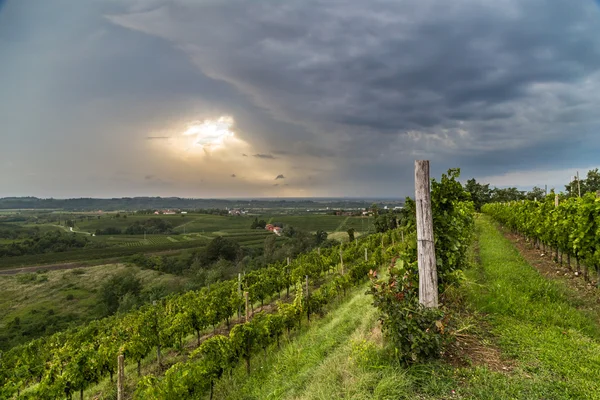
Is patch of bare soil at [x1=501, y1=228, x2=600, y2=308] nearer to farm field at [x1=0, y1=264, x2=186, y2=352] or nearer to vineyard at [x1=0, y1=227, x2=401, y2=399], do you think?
vineyard at [x1=0, y1=227, x2=401, y2=399]

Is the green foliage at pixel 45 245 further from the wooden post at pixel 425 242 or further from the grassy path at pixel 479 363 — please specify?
the wooden post at pixel 425 242

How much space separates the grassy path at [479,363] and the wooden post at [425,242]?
100 centimetres

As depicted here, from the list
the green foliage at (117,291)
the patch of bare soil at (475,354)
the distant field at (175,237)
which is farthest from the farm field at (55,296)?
the patch of bare soil at (475,354)

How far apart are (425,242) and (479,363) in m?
1.91

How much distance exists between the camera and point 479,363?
4.25 meters

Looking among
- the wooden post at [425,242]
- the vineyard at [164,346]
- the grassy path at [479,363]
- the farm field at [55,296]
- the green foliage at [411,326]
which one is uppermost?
the wooden post at [425,242]

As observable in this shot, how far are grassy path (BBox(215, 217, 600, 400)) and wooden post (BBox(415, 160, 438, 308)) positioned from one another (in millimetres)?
997

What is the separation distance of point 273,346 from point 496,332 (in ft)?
20.7

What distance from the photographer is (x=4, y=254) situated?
72.9m

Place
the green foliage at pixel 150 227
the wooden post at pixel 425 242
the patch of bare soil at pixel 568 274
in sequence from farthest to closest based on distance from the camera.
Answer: the green foliage at pixel 150 227, the patch of bare soil at pixel 568 274, the wooden post at pixel 425 242

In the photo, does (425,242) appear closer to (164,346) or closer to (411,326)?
(411,326)

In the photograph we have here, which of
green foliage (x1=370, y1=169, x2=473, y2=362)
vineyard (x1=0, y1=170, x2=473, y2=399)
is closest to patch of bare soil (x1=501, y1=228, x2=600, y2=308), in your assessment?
vineyard (x1=0, y1=170, x2=473, y2=399)

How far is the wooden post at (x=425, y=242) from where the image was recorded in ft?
15.7

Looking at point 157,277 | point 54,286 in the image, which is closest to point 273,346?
point 157,277
